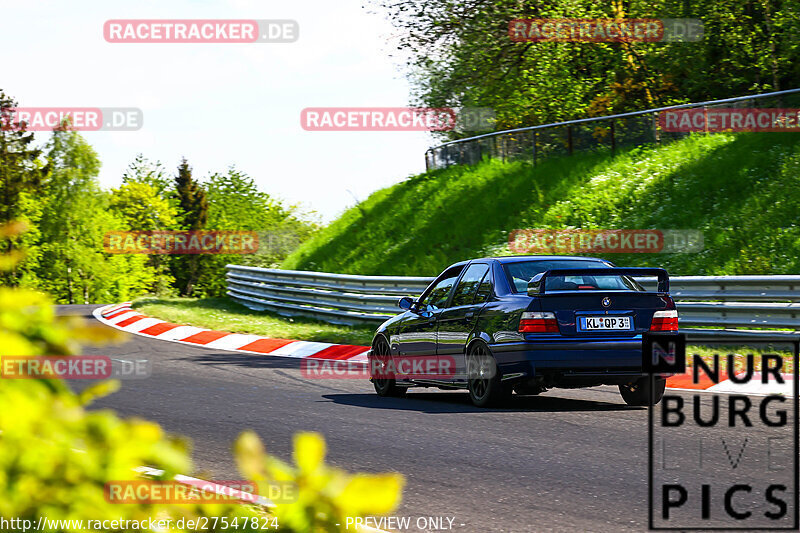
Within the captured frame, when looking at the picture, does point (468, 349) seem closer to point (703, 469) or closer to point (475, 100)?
point (703, 469)

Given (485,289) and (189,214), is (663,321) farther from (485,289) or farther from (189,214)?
(189,214)

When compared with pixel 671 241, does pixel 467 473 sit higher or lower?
lower

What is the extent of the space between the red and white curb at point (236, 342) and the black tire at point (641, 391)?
19.0ft

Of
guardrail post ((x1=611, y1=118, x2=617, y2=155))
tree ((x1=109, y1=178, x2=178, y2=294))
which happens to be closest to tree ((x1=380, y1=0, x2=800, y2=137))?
guardrail post ((x1=611, y1=118, x2=617, y2=155))

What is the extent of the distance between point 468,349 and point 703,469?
3.90m

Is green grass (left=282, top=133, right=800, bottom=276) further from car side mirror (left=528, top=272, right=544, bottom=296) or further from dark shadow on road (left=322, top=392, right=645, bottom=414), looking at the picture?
car side mirror (left=528, top=272, right=544, bottom=296)

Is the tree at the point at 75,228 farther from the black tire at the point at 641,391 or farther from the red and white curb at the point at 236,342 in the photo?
the black tire at the point at 641,391

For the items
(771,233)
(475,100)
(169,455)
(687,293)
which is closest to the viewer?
(169,455)

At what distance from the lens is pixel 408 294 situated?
18797mm

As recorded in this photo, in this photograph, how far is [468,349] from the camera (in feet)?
33.8

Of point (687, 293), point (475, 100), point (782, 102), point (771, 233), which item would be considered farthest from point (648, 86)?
point (687, 293)

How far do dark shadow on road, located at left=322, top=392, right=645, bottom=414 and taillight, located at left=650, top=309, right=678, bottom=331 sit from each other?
852 mm

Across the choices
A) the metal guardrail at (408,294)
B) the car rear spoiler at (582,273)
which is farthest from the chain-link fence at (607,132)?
the car rear spoiler at (582,273)

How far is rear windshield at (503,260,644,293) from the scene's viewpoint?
983 centimetres
